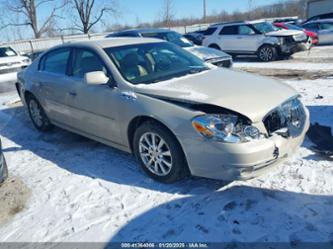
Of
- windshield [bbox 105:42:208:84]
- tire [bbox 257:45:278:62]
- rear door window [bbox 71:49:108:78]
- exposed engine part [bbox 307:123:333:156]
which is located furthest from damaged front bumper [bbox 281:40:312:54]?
rear door window [bbox 71:49:108:78]

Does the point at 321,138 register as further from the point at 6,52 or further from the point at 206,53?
the point at 6,52

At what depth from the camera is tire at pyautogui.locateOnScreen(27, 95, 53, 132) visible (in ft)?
18.5

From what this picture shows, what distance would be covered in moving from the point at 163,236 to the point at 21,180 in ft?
7.61

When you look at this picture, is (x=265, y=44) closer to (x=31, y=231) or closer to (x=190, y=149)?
(x=190, y=149)

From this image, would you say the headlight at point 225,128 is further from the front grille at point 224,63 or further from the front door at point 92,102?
the front grille at point 224,63

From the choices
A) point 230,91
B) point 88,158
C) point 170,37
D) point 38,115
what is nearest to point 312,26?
point 170,37

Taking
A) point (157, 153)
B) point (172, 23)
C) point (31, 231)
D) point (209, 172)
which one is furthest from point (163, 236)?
point (172, 23)

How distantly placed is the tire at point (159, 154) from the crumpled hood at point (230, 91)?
1.31ft

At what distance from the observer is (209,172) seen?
3.22m

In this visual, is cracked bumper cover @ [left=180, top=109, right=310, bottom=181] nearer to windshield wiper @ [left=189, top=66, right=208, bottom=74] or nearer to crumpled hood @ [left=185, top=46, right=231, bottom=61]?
windshield wiper @ [left=189, top=66, right=208, bottom=74]

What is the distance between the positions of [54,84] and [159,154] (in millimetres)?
2297

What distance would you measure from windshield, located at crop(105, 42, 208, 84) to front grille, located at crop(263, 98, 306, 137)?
50.9 inches

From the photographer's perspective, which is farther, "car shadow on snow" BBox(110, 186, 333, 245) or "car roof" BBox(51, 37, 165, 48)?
"car roof" BBox(51, 37, 165, 48)

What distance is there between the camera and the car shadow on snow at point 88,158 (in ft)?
12.0
